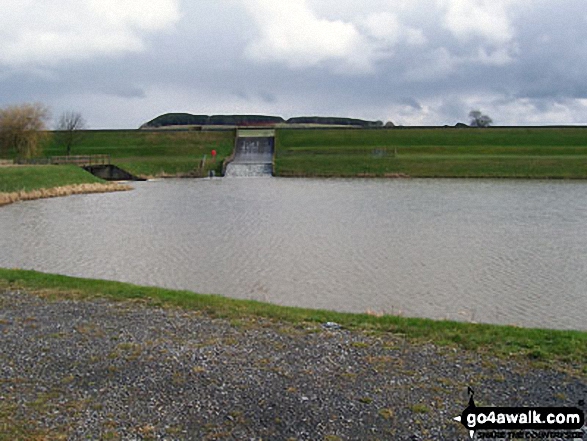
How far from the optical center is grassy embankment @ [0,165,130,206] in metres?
36.6

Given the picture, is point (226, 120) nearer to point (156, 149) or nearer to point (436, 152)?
point (156, 149)

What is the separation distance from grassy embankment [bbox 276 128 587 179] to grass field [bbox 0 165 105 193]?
734 inches

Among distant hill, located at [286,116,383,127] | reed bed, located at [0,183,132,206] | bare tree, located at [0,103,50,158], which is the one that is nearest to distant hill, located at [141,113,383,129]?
distant hill, located at [286,116,383,127]

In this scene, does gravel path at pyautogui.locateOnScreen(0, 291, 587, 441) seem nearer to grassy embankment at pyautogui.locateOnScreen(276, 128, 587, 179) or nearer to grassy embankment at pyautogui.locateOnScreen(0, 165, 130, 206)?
grassy embankment at pyautogui.locateOnScreen(0, 165, 130, 206)

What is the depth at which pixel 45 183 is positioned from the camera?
131 feet

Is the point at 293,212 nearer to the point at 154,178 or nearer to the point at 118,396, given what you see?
the point at 118,396

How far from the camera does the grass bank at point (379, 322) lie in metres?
7.62

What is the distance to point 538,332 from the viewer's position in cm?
855

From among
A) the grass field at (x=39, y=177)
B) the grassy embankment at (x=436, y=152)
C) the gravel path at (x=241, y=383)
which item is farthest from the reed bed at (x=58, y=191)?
the gravel path at (x=241, y=383)

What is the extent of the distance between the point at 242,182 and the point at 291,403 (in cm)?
4348

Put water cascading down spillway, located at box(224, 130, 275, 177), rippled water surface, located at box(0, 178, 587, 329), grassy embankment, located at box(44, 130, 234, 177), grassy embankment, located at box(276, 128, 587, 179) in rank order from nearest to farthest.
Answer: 1. rippled water surface, located at box(0, 178, 587, 329)
2. grassy embankment, located at box(276, 128, 587, 179)
3. water cascading down spillway, located at box(224, 130, 275, 177)
4. grassy embankment, located at box(44, 130, 234, 177)

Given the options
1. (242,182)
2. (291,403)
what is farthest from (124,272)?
(242,182)

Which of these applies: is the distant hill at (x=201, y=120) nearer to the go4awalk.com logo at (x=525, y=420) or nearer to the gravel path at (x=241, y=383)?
the gravel path at (x=241, y=383)

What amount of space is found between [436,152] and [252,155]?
21.0 m
